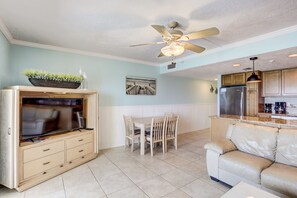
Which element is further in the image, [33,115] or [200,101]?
[200,101]

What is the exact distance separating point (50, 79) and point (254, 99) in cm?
518

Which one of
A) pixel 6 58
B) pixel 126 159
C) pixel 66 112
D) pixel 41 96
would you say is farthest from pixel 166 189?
pixel 6 58

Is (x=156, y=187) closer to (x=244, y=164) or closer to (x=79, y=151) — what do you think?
(x=244, y=164)

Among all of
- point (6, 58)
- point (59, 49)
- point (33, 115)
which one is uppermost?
point (59, 49)

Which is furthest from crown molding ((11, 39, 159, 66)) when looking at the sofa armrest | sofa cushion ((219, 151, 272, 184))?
sofa cushion ((219, 151, 272, 184))

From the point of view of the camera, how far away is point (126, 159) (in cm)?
345

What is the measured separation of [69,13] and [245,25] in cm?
259

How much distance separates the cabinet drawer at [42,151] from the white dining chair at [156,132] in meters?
1.86

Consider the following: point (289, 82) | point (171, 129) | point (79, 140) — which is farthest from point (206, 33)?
point (289, 82)

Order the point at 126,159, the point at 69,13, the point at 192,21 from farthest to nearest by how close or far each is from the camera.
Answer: the point at 126,159, the point at 192,21, the point at 69,13

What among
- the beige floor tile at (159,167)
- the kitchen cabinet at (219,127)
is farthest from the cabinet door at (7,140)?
the kitchen cabinet at (219,127)

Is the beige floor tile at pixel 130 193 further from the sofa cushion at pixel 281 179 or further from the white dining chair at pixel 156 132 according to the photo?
the sofa cushion at pixel 281 179

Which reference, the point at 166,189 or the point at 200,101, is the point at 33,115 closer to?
the point at 166,189

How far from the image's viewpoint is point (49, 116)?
2.90 metres
